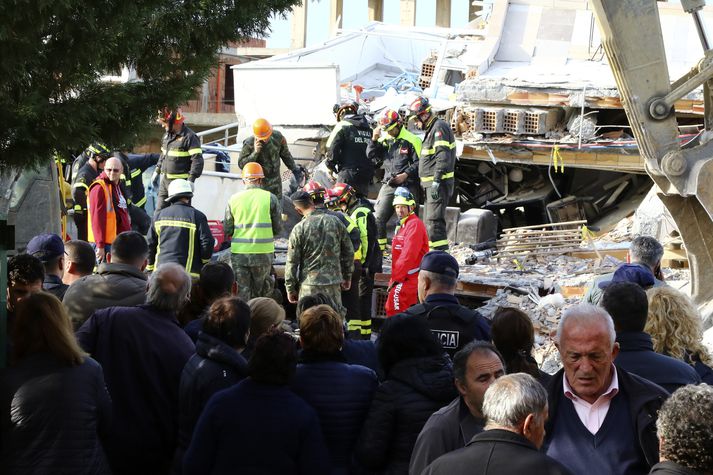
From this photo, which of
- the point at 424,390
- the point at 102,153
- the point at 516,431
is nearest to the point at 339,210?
the point at 102,153

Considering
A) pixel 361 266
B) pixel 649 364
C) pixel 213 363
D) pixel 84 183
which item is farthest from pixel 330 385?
pixel 84 183

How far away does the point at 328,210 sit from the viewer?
37.1ft

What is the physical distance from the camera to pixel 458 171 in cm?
1942

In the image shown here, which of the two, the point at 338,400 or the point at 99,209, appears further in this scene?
the point at 99,209

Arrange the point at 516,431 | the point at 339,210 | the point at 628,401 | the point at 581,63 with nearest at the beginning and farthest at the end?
1. the point at 516,431
2. the point at 628,401
3. the point at 339,210
4. the point at 581,63

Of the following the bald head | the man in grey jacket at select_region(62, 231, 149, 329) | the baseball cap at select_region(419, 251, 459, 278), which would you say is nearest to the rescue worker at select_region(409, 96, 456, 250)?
the baseball cap at select_region(419, 251, 459, 278)

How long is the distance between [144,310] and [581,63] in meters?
13.9

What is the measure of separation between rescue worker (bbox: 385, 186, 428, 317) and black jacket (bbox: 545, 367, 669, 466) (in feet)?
21.0

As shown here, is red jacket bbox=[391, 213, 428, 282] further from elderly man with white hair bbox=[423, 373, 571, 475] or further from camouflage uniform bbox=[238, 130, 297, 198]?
elderly man with white hair bbox=[423, 373, 571, 475]

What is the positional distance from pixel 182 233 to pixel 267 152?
2.93m

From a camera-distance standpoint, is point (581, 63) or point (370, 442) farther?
point (581, 63)

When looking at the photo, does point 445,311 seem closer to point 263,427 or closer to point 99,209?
point 263,427

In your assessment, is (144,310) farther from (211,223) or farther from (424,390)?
(211,223)

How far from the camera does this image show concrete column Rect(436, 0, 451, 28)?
39.1 m
